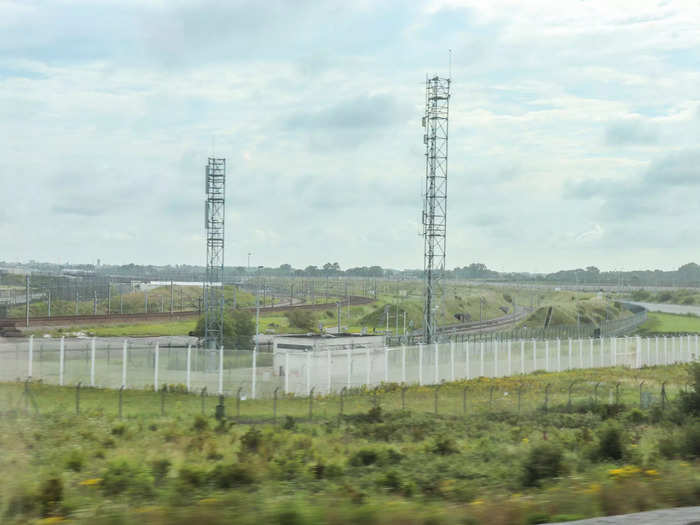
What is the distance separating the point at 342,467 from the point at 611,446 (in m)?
5.84

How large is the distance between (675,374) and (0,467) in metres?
53.7

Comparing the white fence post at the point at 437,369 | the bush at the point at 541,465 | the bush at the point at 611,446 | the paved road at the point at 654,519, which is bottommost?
the white fence post at the point at 437,369

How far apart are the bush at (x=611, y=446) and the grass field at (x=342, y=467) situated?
3 centimetres

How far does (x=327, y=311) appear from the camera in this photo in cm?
10319

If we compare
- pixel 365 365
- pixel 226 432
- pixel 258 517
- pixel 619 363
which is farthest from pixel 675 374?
pixel 258 517

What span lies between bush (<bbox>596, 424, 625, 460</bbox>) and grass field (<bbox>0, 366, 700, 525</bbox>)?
27 millimetres

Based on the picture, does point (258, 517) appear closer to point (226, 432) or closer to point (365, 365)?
point (226, 432)

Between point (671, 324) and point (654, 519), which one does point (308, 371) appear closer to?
point (654, 519)

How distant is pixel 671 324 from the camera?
335ft

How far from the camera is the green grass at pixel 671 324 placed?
9178 centimetres

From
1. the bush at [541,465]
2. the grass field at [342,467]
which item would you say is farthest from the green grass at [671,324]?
the bush at [541,465]

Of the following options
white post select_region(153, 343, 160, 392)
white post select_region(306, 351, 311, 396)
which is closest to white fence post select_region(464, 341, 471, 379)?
white post select_region(306, 351, 311, 396)

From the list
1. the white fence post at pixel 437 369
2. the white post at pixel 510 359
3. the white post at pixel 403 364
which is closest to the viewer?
the white post at pixel 403 364

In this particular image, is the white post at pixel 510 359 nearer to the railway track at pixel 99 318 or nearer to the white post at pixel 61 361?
the white post at pixel 61 361
